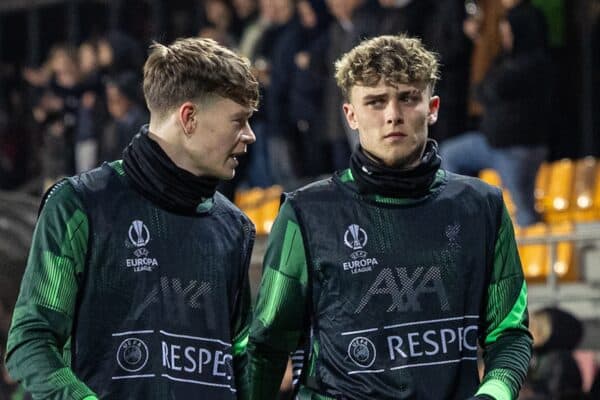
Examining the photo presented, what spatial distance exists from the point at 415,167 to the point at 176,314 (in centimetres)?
75

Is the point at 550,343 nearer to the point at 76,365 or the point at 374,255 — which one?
the point at 374,255

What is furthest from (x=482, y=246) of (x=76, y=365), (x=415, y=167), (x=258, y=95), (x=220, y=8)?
(x=220, y=8)

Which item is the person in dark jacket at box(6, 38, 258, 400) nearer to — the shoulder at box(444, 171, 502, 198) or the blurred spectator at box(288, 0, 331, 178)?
the shoulder at box(444, 171, 502, 198)

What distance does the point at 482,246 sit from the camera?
3584 millimetres

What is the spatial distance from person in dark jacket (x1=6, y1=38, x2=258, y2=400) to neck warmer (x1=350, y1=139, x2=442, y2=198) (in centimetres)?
35

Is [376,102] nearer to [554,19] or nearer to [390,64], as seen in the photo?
[390,64]

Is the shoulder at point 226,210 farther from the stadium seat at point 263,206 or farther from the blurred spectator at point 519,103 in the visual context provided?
the stadium seat at point 263,206

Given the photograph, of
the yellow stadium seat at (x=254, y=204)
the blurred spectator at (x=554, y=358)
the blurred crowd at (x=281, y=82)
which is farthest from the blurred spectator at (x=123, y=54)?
the blurred spectator at (x=554, y=358)

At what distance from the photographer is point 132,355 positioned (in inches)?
129

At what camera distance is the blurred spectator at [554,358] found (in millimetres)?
7672

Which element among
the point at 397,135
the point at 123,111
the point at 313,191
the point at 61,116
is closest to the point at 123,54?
the point at 123,111

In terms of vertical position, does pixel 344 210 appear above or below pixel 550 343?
above

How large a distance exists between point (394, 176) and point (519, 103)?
6034 mm

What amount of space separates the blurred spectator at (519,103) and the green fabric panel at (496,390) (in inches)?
241
